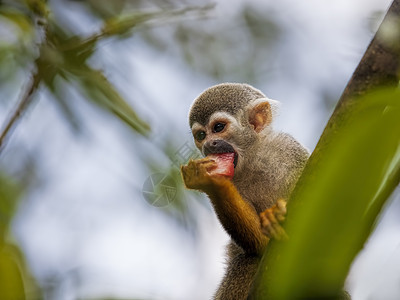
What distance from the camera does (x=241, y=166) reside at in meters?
2.91

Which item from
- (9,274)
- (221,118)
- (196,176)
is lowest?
(9,274)

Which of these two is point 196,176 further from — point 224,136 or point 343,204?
point 343,204

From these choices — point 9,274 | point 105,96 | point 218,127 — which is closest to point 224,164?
point 218,127

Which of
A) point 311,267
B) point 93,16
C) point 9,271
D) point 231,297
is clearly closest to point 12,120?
point 9,271

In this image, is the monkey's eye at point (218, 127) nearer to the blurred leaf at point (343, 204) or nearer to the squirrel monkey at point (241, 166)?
the squirrel monkey at point (241, 166)

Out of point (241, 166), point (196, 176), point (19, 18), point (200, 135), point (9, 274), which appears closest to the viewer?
point (9, 274)

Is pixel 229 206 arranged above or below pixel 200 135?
below

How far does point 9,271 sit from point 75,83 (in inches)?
31.4

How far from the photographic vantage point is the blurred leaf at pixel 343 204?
496 mm

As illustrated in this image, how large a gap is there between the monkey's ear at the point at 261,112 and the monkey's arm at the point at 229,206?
0.66m

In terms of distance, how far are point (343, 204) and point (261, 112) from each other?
2.64 meters

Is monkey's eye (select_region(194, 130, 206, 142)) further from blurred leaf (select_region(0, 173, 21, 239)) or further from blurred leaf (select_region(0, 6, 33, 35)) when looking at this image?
blurred leaf (select_region(0, 173, 21, 239))

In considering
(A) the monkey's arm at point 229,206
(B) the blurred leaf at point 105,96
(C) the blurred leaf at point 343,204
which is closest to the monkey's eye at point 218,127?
(A) the monkey's arm at point 229,206

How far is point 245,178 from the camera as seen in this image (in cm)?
288
